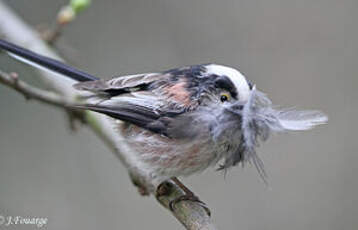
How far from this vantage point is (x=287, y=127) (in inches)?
108

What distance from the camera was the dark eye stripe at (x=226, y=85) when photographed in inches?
117

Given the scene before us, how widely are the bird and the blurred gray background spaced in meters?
0.89

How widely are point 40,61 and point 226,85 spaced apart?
123 cm

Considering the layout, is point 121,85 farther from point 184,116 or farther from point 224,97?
point 224,97

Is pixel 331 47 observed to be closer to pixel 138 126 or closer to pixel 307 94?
pixel 307 94

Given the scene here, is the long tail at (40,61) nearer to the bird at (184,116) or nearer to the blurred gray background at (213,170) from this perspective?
the bird at (184,116)

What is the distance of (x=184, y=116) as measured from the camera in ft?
10.1

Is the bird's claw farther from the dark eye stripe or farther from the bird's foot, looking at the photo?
the dark eye stripe

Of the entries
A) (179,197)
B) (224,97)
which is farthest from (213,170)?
(224,97)

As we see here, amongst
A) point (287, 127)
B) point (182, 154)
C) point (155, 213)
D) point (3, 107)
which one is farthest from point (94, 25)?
point (287, 127)

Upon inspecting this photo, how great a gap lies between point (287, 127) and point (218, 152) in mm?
483

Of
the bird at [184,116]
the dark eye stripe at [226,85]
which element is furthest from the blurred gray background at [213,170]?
the dark eye stripe at [226,85]

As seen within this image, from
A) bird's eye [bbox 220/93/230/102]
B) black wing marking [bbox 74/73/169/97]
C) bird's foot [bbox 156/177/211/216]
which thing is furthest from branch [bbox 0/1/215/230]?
bird's eye [bbox 220/93/230/102]

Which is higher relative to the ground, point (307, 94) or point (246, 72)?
point (246, 72)
